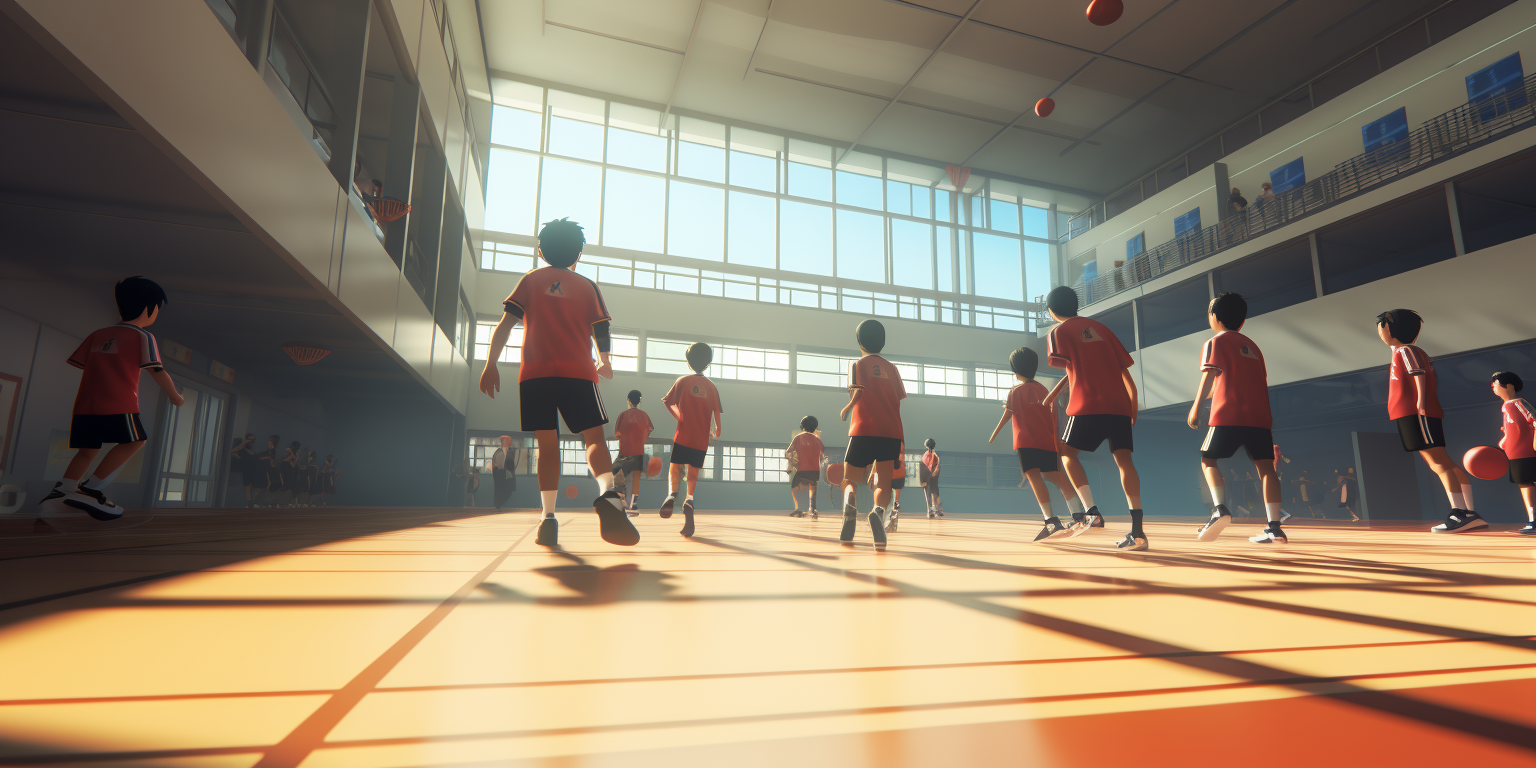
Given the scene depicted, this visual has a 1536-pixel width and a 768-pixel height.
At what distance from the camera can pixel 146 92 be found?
2.90 m

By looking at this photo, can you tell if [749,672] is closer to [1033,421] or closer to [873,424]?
[873,424]

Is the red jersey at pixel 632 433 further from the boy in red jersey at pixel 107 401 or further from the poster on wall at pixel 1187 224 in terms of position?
the poster on wall at pixel 1187 224

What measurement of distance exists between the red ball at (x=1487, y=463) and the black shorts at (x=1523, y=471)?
1.84ft

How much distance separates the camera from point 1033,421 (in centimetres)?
467

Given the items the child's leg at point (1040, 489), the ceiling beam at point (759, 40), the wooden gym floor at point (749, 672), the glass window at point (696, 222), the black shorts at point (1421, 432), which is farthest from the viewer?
the glass window at point (696, 222)

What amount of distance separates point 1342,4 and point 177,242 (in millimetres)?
18604

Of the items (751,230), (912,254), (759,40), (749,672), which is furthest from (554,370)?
(912,254)

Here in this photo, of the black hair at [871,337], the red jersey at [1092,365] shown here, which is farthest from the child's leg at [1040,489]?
the black hair at [871,337]

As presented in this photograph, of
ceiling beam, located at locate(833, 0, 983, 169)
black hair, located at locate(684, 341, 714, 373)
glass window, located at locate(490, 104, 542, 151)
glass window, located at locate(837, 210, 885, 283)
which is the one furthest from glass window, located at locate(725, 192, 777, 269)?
black hair, located at locate(684, 341, 714, 373)

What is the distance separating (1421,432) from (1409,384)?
38 cm

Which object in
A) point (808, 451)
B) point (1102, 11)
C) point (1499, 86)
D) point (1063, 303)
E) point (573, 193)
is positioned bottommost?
point (808, 451)

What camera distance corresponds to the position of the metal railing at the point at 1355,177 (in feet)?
33.6

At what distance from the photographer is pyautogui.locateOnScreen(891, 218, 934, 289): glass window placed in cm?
2014

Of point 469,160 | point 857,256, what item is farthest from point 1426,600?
point 857,256
